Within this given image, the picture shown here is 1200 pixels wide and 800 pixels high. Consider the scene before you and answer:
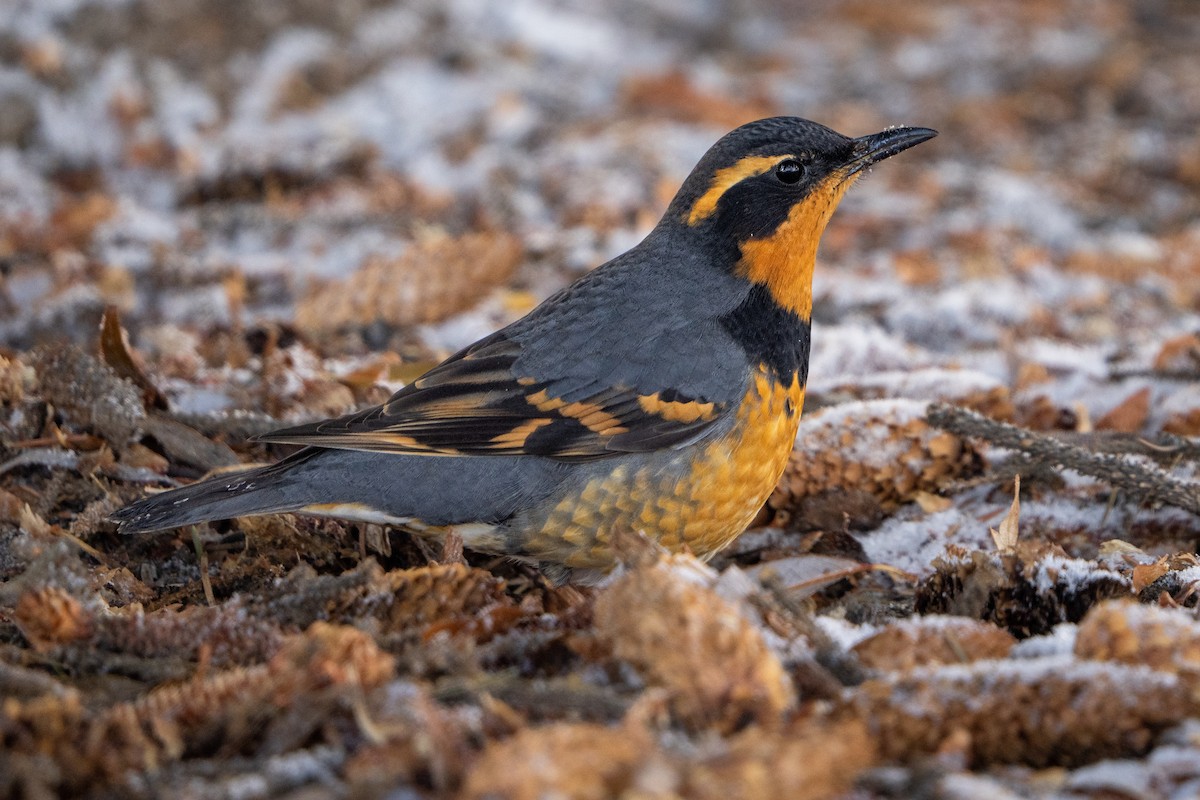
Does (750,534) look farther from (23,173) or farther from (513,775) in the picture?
(23,173)

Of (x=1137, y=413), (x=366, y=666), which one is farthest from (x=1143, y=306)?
(x=366, y=666)

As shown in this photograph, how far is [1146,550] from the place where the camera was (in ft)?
14.3

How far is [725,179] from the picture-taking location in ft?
15.4

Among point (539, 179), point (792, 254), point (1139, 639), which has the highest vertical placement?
point (539, 179)

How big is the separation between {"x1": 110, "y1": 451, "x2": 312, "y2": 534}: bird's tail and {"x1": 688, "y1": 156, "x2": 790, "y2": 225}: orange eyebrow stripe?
1.88 meters

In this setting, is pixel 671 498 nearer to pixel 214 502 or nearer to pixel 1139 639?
pixel 214 502

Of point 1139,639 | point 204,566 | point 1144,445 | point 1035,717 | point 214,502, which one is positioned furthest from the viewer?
point 1144,445

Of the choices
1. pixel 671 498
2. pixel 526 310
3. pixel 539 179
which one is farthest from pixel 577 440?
pixel 539 179

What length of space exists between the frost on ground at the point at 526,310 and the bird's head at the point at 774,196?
651 millimetres

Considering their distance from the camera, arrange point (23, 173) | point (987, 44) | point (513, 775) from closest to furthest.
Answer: point (513, 775), point (23, 173), point (987, 44)

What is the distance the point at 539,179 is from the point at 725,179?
13.9ft

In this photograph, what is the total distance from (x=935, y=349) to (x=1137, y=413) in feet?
4.87

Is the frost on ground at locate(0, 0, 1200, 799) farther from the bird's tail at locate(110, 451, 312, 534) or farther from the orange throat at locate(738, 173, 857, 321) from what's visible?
the orange throat at locate(738, 173, 857, 321)

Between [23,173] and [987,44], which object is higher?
[987,44]
